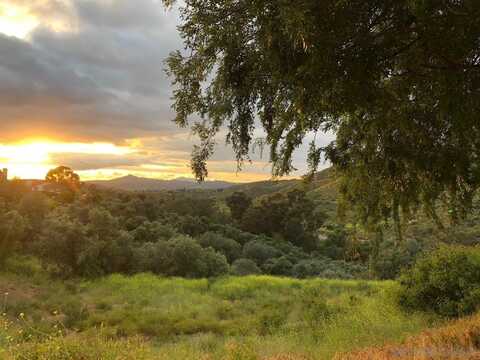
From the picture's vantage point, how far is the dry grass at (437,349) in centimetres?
610

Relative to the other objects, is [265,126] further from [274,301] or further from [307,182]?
[274,301]

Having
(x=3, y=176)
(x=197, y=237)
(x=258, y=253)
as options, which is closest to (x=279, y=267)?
(x=258, y=253)

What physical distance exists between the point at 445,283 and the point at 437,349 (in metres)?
7.76

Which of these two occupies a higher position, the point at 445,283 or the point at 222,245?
the point at 445,283

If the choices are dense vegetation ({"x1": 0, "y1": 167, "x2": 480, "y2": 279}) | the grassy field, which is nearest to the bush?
the grassy field

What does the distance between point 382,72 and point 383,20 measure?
2.47 feet

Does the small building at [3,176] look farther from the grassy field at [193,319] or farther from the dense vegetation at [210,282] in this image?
the grassy field at [193,319]

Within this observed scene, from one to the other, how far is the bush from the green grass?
616mm

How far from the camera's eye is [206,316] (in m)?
19.2

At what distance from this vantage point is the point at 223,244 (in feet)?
131

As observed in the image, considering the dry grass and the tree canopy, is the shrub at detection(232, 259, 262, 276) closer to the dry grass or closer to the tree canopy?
the tree canopy

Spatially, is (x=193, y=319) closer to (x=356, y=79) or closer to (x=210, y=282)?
(x=210, y=282)

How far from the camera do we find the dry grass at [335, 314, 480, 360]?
610 centimetres

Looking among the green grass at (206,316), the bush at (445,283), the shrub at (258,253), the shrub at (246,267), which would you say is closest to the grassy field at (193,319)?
the green grass at (206,316)
